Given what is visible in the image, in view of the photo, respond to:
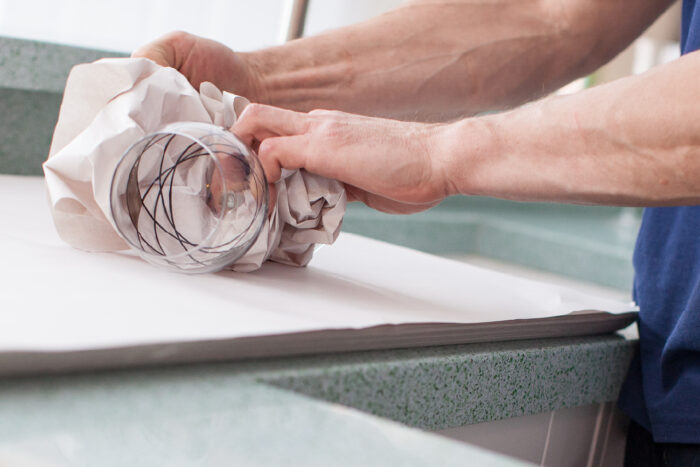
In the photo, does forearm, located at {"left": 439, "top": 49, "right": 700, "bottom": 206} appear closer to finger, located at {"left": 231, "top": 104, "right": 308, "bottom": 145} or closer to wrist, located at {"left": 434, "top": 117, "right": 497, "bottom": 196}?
wrist, located at {"left": 434, "top": 117, "right": 497, "bottom": 196}

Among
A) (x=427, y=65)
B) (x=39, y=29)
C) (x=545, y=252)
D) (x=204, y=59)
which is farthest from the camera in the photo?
(x=545, y=252)

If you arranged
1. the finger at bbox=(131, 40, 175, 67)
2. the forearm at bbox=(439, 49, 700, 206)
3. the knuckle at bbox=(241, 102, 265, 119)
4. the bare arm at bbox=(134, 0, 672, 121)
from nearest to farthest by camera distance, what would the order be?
the forearm at bbox=(439, 49, 700, 206)
the knuckle at bbox=(241, 102, 265, 119)
the finger at bbox=(131, 40, 175, 67)
the bare arm at bbox=(134, 0, 672, 121)

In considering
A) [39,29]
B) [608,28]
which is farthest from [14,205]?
[39,29]

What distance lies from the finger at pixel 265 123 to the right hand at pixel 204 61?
0.58ft

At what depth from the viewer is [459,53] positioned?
1010 millimetres

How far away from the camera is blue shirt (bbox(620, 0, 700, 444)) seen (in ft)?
2.51

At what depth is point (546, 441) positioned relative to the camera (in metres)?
0.76

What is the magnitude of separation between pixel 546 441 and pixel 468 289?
0.55 ft

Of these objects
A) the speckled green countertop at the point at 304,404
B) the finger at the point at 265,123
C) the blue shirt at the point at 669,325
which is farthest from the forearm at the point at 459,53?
the speckled green countertop at the point at 304,404

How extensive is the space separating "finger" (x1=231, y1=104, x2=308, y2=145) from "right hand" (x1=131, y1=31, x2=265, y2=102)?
0.18 m

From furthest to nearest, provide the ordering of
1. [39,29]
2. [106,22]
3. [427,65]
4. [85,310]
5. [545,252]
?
[545,252]
[106,22]
[39,29]
[427,65]
[85,310]

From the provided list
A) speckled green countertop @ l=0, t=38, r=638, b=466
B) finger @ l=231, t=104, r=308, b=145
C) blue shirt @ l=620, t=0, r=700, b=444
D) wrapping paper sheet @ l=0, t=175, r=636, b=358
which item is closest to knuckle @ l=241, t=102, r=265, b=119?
finger @ l=231, t=104, r=308, b=145

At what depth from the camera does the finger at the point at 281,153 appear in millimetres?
676

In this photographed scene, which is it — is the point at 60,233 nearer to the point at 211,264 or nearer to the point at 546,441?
the point at 211,264
